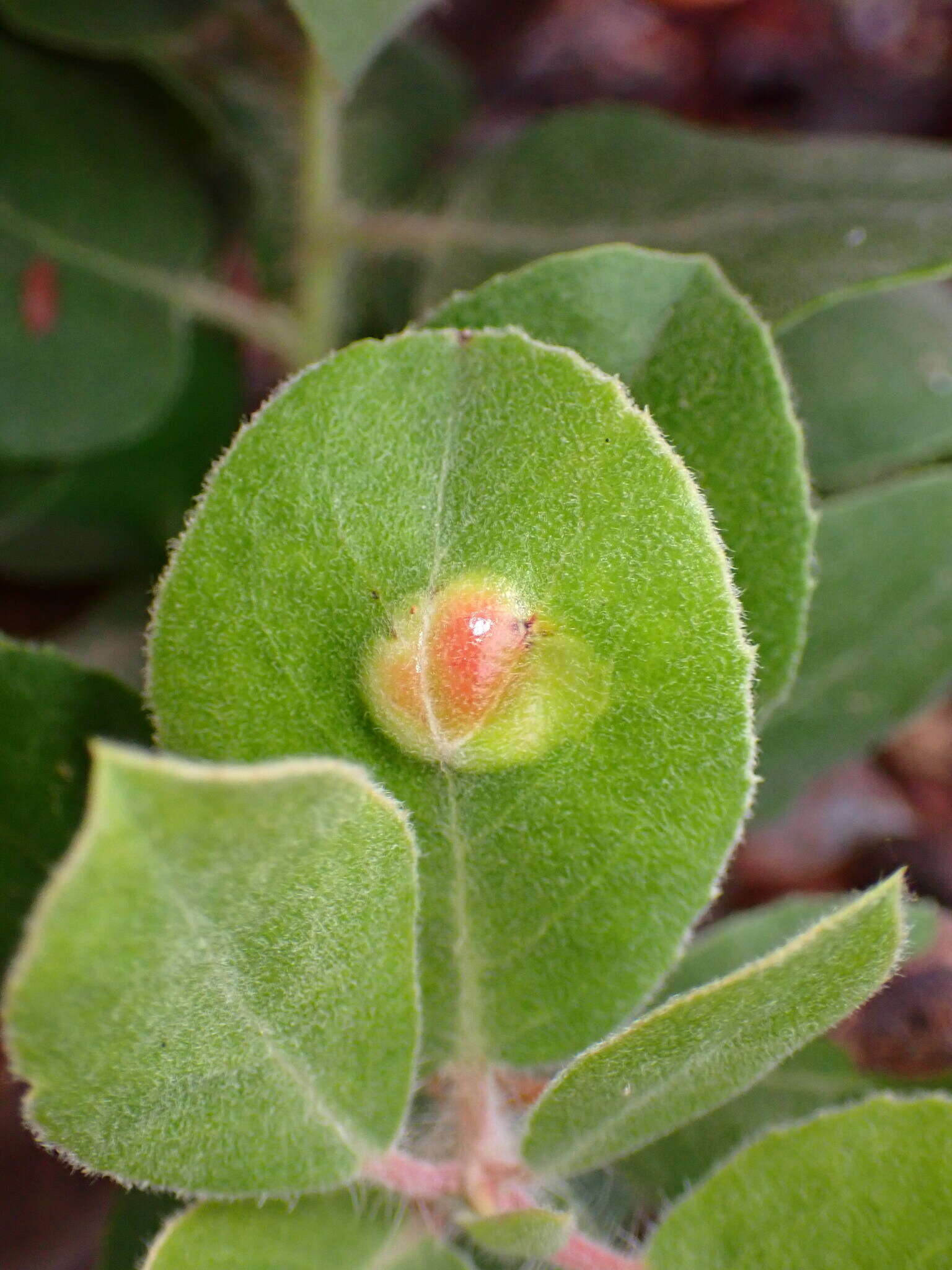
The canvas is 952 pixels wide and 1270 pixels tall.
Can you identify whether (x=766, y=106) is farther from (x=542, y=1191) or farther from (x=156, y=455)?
(x=542, y=1191)

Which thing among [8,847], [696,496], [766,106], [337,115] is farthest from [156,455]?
[696,496]

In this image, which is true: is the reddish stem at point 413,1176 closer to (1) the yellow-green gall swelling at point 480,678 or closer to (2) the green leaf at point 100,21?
(1) the yellow-green gall swelling at point 480,678

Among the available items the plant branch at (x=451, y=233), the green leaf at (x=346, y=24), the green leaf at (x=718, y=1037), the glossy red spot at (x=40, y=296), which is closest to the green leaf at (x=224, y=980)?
the green leaf at (x=718, y=1037)

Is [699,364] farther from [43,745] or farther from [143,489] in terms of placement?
[143,489]

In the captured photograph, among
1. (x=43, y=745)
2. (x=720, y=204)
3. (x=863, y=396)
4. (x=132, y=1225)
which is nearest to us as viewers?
(x=43, y=745)

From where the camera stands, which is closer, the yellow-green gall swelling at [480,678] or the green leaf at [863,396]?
the yellow-green gall swelling at [480,678]

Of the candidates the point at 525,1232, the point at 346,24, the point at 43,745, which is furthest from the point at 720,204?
the point at 525,1232
